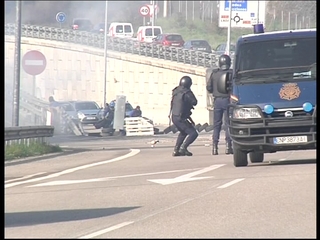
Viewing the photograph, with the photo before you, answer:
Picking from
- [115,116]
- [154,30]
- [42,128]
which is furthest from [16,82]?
[154,30]

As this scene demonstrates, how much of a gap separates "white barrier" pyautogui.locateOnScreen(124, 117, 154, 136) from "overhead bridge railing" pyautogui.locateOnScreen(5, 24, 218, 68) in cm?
2071

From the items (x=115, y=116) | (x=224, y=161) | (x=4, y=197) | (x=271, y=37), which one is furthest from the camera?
(x=115, y=116)

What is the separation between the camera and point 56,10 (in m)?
53.2

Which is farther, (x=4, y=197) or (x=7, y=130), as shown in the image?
(x=7, y=130)

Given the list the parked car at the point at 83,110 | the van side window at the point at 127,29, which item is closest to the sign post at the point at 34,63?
the parked car at the point at 83,110

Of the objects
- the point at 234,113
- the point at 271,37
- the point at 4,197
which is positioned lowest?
the point at 4,197

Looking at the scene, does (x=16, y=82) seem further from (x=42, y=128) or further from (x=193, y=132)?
(x=193, y=132)

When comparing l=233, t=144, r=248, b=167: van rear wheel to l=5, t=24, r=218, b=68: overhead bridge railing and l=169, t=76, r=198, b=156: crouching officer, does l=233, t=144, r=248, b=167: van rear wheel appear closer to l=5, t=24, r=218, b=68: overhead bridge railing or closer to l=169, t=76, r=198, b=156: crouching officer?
l=169, t=76, r=198, b=156: crouching officer

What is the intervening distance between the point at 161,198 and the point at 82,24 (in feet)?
207

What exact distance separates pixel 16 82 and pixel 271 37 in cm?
748

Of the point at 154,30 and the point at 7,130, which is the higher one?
the point at 154,30

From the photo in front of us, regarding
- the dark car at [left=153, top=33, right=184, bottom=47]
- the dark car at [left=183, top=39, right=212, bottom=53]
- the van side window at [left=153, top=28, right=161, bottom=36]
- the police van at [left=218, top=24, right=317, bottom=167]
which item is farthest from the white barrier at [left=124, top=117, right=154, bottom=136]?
the van side window at [left=153, top=28, right=161, bottom=36]

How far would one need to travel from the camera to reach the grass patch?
2056cm

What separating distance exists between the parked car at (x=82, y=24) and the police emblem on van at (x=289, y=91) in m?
56.4
